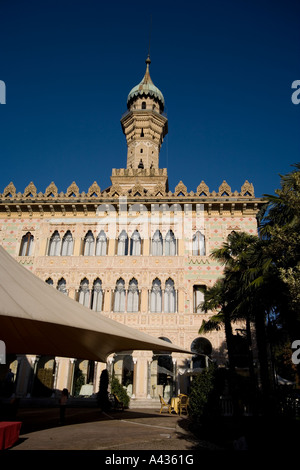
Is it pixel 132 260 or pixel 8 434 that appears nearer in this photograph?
pixel 8 434

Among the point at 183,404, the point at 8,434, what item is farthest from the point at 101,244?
the point at 8,434

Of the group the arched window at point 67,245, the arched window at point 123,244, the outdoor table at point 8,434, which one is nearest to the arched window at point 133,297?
the arched window at point 123,244

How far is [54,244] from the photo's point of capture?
77.9 ft

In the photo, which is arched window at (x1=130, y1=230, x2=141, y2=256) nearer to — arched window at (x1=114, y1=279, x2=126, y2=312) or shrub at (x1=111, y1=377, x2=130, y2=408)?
arched window at (x1=114, y1=279, x2=126, y2=312)

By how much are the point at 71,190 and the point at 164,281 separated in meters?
8.76

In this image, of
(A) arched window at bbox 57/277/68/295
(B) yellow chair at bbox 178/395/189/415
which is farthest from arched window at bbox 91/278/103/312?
(B) yellow chair at bbox 178/395/189/415

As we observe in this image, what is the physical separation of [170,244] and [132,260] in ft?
8.52

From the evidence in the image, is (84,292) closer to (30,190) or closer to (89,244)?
(89,244)

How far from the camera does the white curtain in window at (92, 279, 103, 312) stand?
21.9m

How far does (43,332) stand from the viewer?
10094 millimetres

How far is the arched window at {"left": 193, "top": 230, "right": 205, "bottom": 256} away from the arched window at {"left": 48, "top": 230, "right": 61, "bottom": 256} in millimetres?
8631

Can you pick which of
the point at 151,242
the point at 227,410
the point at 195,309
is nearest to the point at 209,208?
the point at 151,242

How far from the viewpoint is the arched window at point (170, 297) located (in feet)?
70.9

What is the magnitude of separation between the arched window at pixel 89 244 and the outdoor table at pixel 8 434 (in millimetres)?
16185
